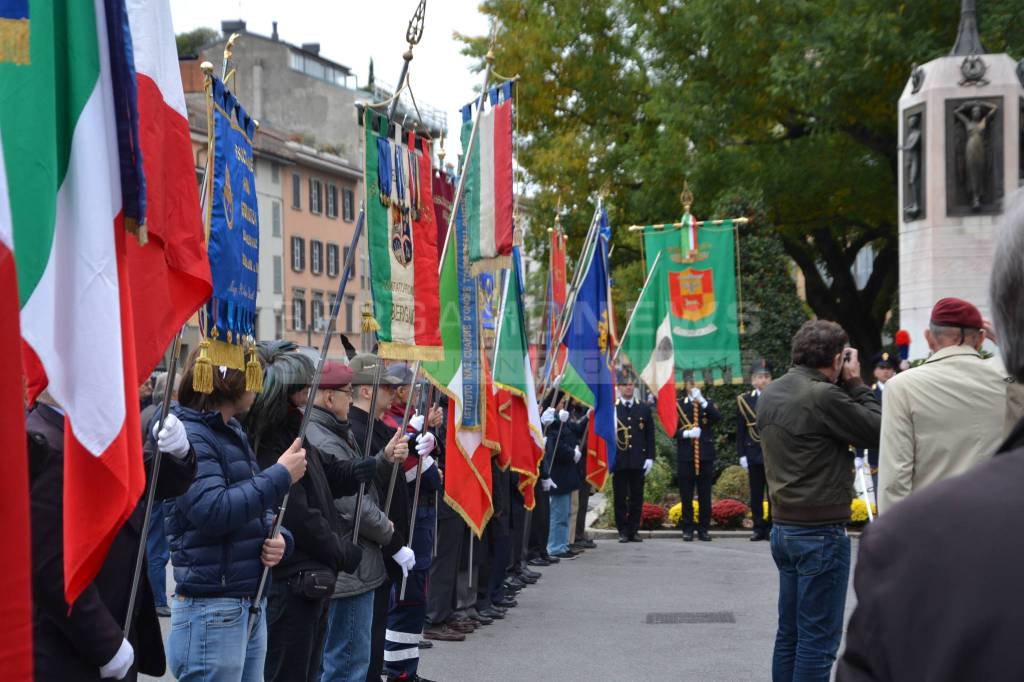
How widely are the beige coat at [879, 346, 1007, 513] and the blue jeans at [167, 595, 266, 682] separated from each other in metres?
2.72

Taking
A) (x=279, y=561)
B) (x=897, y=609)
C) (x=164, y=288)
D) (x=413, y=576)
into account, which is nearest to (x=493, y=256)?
(x=413, y=576)

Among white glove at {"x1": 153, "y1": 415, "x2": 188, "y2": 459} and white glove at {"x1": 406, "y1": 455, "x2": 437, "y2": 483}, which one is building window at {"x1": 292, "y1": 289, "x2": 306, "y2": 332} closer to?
white glove at {"x1": 406, "y1": 455, "x2": 437, "y2": 483}

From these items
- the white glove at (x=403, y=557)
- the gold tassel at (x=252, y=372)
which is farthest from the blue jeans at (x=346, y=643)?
the gold tassel at (x=252, y=372)

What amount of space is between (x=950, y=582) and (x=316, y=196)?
61548 millimetres

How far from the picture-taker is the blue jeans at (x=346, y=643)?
19.9ft

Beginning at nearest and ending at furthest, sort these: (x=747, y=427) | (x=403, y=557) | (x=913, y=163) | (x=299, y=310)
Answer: (x=403, y=557) < (x=913, y=163) < (x=747, y=427) < (x=299, y=310)

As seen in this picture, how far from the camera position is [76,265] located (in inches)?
122

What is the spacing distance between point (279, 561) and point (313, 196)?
57687 mm

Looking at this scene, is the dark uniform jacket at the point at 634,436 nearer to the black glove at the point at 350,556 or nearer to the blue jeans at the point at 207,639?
the black glove at the point at 350,556

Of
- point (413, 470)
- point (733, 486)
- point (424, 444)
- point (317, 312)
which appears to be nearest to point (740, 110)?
point (733, 486)

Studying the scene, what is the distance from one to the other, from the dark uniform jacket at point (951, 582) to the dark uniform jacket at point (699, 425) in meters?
15.5

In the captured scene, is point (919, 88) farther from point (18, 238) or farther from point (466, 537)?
point (18, 238)

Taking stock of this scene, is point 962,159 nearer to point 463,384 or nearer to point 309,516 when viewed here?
point 463,384

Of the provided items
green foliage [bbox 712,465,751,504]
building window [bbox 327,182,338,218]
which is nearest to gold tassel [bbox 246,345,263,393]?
green foliage [bbox 712,465,751,504]
